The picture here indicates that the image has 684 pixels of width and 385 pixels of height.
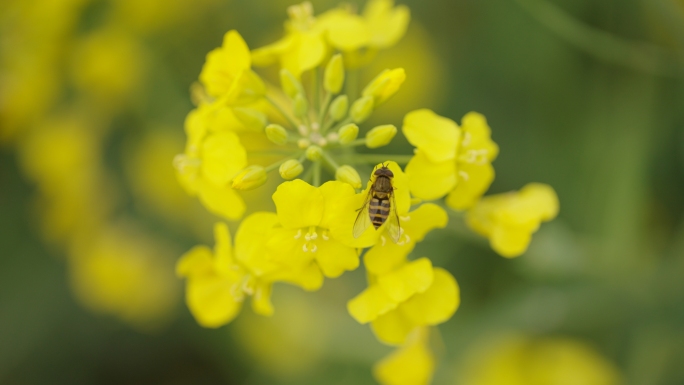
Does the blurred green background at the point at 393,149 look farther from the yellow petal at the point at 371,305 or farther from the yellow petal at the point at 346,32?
the yellow petal at the point at 371,305

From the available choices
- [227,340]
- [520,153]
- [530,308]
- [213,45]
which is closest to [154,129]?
[213,45]

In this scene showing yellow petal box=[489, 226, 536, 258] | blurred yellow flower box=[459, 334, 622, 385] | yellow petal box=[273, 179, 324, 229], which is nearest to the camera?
yellow petal box=[273, 179, 324, 229]

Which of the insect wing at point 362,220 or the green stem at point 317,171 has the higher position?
the green stem at point 317,171

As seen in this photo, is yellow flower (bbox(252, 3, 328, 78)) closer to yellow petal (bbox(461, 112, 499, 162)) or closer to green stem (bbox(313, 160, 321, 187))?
green stem (bbox(313, 160, 321, 187))

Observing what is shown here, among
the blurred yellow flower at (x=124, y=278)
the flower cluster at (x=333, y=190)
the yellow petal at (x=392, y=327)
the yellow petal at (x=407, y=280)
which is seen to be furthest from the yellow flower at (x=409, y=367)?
the blurred yellow flower at (x=124, y=278)

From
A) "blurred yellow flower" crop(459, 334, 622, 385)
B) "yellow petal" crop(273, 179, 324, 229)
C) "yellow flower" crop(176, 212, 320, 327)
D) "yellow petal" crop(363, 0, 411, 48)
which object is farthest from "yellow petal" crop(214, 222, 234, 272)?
"blurred yellow flower" crop(459, 334, 622, 385)

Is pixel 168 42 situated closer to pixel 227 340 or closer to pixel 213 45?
pixel 213 45

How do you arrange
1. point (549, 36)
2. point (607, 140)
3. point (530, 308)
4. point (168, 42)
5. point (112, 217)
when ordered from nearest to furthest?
point (530, 308)
point (607, 140)
point (549, 36)
point (168, 42)
point (112, 217)
